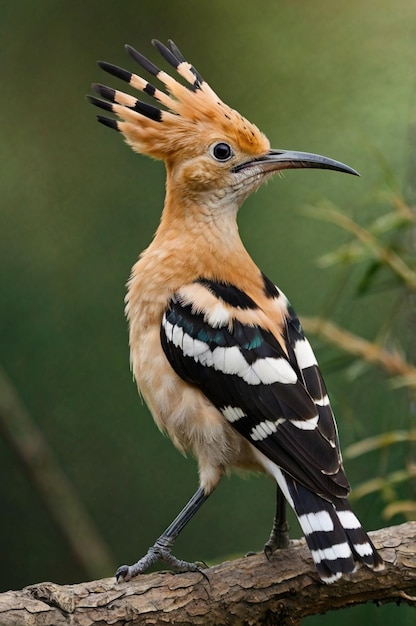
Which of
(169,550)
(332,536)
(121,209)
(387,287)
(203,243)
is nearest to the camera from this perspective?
(332,536)

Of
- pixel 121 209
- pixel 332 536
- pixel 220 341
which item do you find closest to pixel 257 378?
pixel 220 341

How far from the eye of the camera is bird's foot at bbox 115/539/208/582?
243 cm

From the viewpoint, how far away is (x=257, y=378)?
2.45 metres

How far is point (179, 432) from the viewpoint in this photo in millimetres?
2568

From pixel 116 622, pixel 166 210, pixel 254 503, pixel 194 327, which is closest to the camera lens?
pixel 116 622

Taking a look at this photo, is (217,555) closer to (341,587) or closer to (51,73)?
(341,587)

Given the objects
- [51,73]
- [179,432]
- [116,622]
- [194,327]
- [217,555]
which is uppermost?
[51,73]

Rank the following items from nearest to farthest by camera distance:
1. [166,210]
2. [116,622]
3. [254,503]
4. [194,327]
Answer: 1. [116,622]
2. [194,327]
3. [166,210]
4. [254,503]

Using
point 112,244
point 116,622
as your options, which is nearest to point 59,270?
point 112,244

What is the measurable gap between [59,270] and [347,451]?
1.51 m

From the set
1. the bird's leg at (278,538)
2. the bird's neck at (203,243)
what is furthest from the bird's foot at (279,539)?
the bird's neck at (203,243)

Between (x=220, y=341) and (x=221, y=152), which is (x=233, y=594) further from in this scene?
(x=221, y=152)

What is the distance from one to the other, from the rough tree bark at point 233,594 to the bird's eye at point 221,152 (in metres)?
1.09

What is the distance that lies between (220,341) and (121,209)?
1.58 meters
